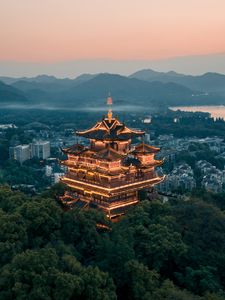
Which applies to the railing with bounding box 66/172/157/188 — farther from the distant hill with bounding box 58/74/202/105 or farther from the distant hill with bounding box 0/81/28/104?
the distant hill with bounding box 58/74/202/105

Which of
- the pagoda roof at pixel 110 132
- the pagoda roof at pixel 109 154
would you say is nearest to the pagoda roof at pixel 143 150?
the pagoda roof at pixel 110 132

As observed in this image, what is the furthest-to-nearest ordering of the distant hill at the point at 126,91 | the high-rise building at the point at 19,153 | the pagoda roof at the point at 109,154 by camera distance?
the distant hill at the point at 126,91, the high-rise building at the point at 19,153, the pagoda roof at the point at 109,154

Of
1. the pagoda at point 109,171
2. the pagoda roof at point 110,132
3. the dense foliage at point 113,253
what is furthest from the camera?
the pagoda roof at point 110,132

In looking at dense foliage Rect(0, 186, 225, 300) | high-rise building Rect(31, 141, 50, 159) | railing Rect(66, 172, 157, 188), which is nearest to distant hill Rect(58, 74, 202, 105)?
high-rise building Rect(31, 141, 50, 159)

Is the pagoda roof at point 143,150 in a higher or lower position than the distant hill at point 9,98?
higher

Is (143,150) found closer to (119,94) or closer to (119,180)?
(119,180)

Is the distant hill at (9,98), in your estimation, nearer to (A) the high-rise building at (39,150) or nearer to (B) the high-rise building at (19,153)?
(A) the high-rise building at (39,150)
